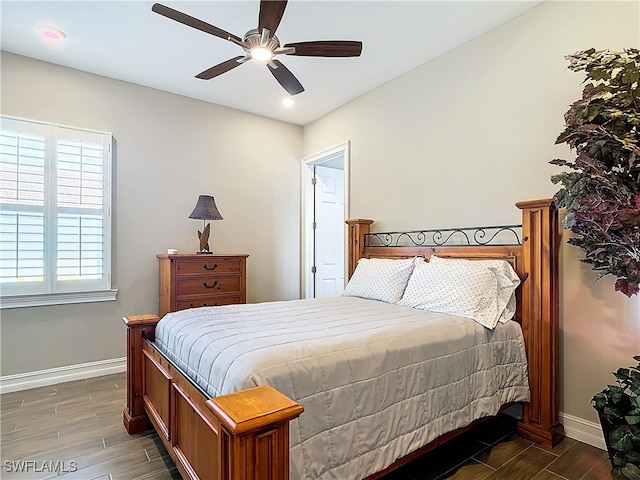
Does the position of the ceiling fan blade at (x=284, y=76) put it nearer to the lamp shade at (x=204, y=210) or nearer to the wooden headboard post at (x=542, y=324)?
the lamp shade at (x=204, y=210)

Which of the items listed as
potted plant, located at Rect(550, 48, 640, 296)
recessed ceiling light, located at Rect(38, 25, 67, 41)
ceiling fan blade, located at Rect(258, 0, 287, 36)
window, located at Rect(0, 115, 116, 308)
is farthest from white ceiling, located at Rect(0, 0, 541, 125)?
potted plant, located at Rect(550, 48, 640, 296)

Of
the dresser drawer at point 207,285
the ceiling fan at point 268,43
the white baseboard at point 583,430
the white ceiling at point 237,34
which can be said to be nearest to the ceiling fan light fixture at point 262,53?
the ceiling fan at point 268,43

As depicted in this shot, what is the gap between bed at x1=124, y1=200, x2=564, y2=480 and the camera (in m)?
1.13

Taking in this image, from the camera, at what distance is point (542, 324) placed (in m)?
2.21

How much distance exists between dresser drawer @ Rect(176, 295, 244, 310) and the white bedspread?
4.00 feet

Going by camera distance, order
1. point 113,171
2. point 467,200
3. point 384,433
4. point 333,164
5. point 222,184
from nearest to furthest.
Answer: point 384,433, point 467,200, point 113,171, point 222,184, point 333,164

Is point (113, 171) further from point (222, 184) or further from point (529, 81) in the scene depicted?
point (529, 81)

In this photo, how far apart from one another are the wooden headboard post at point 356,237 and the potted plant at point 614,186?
210 cm

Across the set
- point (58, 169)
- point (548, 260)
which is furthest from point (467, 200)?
point (58, 169)

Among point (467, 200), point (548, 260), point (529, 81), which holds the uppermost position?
point (529, 81)

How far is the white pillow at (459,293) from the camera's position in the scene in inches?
85.0

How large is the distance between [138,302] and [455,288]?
3.13m

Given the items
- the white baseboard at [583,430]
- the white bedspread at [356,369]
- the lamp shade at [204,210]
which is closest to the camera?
the white bedspread at [356,369]

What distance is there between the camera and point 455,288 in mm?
2279
